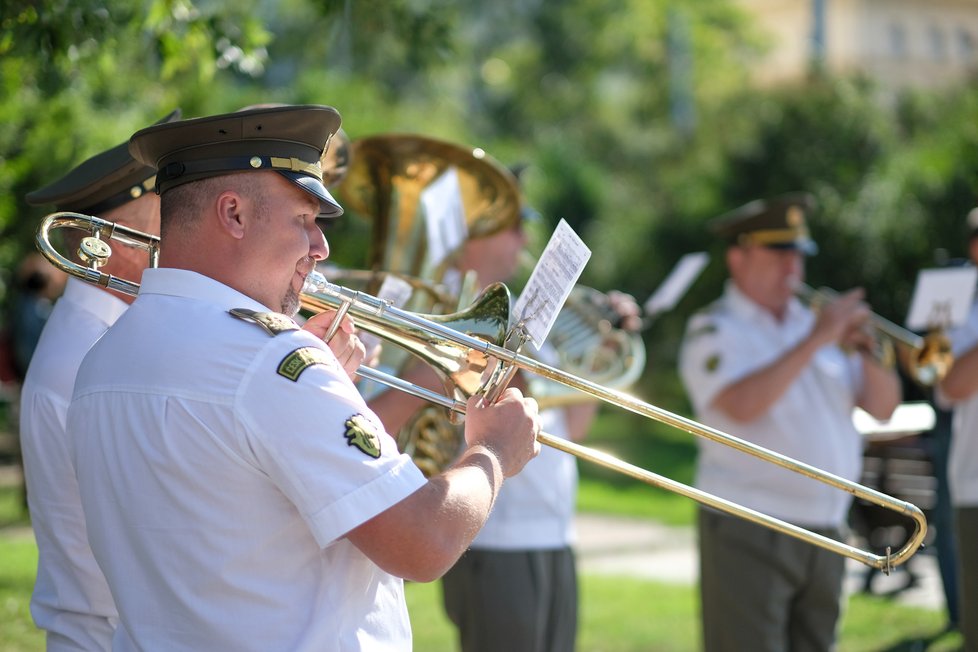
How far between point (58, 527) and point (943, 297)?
11.1 ft

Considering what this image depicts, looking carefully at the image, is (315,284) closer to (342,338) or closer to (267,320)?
(342,338)

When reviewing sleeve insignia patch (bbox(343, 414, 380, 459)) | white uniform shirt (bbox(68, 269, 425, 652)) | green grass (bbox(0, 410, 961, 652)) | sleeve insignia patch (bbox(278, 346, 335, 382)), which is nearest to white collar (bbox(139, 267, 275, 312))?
white uniform shirt (bbox(68, 269, 425, 652))

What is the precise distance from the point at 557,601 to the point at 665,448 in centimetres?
946

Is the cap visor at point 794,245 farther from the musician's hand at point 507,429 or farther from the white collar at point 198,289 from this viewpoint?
the white collar at point 198,289

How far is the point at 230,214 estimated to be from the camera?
6.95ft

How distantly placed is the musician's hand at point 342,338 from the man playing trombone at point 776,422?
2359 mm

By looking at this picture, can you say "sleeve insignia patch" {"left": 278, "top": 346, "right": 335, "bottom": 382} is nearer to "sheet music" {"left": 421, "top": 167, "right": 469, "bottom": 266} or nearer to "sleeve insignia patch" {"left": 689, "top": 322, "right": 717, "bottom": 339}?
"sheet music" {"left": 421, "top": 167, "right": 469, "bottom": 266}

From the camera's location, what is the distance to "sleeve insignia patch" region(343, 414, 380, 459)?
6.42 feet

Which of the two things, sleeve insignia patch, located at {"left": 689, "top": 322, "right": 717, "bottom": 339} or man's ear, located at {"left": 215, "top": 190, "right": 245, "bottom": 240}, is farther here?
sleeve insignia patch, located at {"left": 689, "top": 322, "right": 717, "bottom": 339}

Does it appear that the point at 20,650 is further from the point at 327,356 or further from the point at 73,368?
the point at 327,356

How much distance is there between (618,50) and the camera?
110 feet

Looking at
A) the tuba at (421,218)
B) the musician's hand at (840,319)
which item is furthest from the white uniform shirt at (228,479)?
the musician's hand at (840,319)

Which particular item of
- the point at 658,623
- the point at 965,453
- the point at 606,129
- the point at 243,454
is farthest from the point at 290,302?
the point at 606,129

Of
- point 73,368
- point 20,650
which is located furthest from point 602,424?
point 73,368
